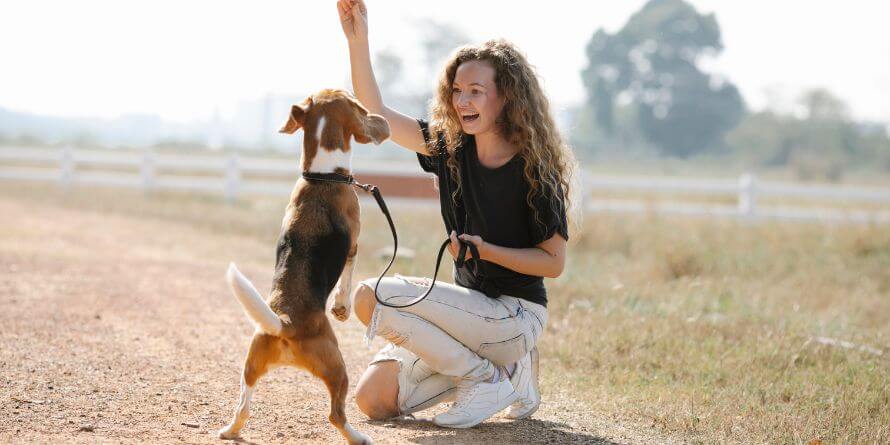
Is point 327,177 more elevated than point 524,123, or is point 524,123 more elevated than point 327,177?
point 524,123

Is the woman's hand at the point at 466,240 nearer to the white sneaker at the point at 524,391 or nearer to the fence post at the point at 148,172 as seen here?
the white sneaker at the point at 524,391

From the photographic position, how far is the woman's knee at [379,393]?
4836 millimetres

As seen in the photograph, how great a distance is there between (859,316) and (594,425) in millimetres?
5506

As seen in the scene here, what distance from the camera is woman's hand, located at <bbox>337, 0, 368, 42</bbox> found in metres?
5.13

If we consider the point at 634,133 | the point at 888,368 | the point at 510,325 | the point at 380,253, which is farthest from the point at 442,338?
the point at 634,133

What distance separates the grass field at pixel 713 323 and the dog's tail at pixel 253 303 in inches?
79.7

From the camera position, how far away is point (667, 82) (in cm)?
7006

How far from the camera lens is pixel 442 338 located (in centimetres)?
468

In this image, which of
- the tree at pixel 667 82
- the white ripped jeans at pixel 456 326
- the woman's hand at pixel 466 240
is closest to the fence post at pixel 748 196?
the white ripped jeans at pixel 456 326

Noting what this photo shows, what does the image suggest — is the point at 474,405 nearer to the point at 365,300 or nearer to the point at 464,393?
the point at 464,393

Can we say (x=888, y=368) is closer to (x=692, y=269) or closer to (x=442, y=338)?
(x=442, y=338)

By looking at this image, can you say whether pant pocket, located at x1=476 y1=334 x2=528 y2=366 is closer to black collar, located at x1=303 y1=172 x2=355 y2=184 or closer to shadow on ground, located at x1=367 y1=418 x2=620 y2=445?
shadow on ground, located at x1=367 y1=418 x2=620 y2=445

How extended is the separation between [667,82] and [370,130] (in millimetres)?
68447

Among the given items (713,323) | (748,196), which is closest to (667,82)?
(748,196)
